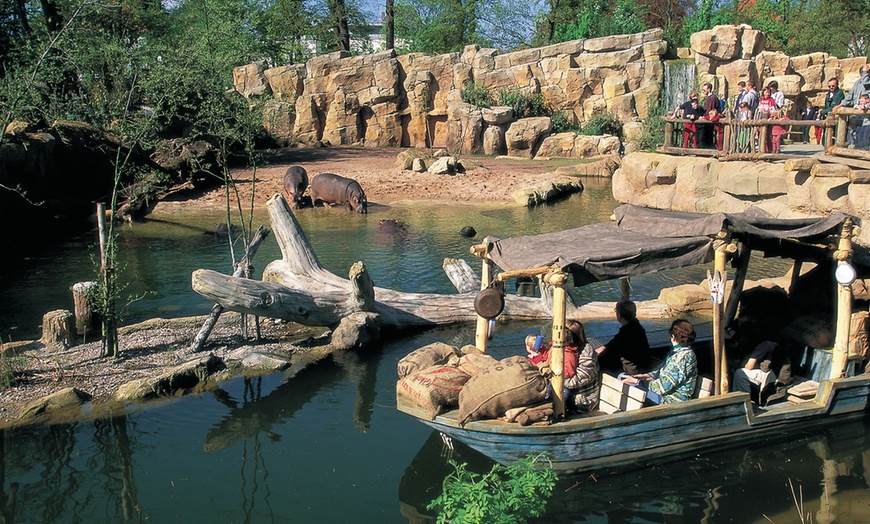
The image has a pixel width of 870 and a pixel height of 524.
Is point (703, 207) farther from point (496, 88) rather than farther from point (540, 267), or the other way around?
point (496, 88)

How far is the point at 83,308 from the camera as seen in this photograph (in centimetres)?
1220

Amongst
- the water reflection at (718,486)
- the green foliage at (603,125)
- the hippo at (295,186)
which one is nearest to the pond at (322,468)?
the water reflection at (718,486)

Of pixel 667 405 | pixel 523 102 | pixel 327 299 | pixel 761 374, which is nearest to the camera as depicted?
pixel 667 405

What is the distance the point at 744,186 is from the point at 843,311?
9.02m

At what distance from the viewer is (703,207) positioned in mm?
18719

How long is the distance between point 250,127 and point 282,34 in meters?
31.1

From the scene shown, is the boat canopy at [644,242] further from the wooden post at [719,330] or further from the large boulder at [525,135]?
the large boulder at [525,135]

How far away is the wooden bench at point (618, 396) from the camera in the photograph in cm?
826

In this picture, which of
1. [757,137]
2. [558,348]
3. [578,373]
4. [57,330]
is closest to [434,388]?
[558,348]


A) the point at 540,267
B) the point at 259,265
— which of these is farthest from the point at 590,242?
the point at 259,265

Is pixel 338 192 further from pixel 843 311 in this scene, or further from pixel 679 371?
pixel 843 311

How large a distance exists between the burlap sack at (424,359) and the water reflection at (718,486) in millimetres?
1006

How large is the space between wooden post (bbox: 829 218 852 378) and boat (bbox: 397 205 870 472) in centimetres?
1

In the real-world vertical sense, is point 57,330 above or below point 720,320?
below
